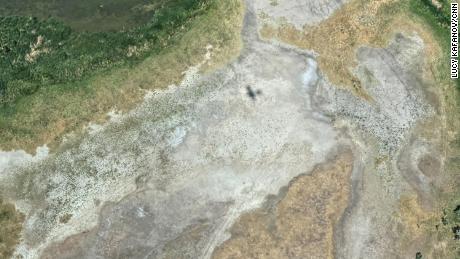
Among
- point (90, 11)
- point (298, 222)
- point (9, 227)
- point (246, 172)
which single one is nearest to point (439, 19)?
point (246, 172)

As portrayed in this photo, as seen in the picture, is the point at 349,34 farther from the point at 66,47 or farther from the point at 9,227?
the point at 9,227

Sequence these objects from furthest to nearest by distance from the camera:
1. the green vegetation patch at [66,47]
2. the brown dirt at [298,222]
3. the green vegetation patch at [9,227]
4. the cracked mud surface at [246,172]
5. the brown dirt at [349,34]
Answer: the brown dirt at [349,34] < the green vegetation patch at [66,47] < the cracked mud surface at [246,172] < the brown dirt at [298,222] < the green vegetation patch at [9,227]

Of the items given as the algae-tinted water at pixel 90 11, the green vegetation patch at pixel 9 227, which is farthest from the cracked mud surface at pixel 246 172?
the algae-tinted water at pixel 90 11

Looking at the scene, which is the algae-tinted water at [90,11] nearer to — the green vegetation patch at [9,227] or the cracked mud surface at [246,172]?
the cracked mud surface at [246,172]

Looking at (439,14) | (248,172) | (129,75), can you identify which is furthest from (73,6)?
(439,14)

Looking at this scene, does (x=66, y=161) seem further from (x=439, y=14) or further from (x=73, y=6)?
(x=439, y=14)

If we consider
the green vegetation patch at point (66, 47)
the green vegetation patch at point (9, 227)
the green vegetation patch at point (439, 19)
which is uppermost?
the green vegetation patch at point (439, 19)
